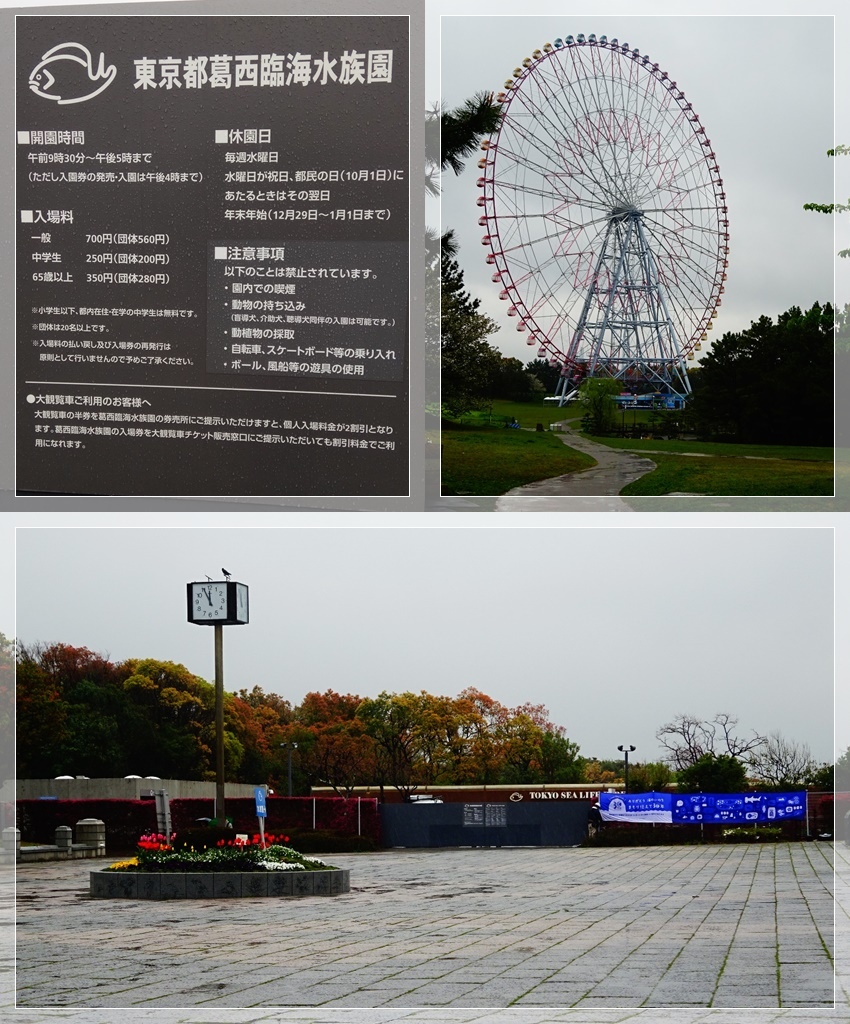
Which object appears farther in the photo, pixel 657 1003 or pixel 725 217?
pixel 725 217

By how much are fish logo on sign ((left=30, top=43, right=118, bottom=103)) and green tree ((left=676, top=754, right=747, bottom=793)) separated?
10.0m

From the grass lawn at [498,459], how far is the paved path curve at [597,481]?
73 millimetres

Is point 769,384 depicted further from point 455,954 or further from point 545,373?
point 455,954

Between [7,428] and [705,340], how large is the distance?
18.3 ft

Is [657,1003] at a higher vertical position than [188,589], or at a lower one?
lower

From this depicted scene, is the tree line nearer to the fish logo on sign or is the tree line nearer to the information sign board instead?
the information sign board

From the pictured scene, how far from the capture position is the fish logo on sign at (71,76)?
761 centimetres

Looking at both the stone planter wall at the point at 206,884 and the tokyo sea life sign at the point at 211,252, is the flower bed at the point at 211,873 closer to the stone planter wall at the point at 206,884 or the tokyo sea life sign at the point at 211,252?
the stone planter wall at the point at 206,884

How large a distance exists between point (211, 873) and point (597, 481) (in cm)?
451

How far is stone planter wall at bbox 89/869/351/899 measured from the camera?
10156 millimetres

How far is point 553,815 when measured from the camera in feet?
63.1

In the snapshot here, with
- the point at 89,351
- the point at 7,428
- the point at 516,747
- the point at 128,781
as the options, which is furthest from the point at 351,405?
the point at 128,781

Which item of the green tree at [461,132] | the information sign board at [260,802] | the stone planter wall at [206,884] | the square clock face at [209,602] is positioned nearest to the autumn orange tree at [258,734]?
the information sign board at [260,802]

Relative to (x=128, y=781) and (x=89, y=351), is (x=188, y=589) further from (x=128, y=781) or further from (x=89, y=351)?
(x=128, y=781)
